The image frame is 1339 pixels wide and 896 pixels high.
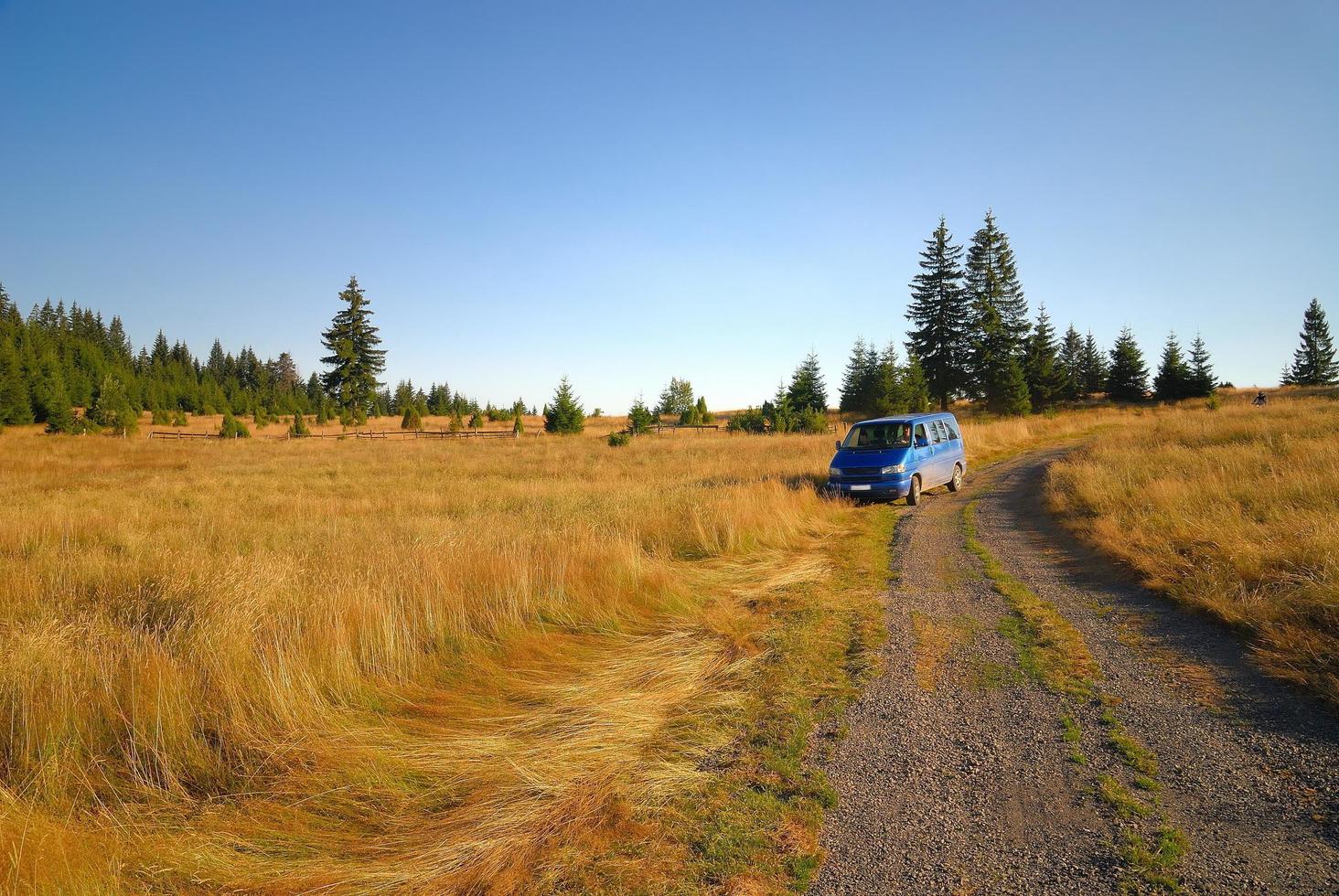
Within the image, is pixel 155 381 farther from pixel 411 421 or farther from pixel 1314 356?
pixel 1314 356

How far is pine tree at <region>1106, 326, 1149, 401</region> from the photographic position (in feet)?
176

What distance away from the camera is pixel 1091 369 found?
213ft

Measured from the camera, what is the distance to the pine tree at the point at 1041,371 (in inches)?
1964

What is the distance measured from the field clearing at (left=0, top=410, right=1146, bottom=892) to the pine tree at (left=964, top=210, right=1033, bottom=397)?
146ft

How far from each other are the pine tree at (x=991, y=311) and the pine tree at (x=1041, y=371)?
125cm

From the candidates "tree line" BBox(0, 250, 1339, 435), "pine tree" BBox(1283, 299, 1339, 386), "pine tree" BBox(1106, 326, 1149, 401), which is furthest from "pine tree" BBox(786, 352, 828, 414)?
"pine tree" BBox(1283, 299, 1339, 386)

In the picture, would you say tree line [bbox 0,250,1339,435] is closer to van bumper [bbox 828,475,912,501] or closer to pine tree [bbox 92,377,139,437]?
pine tree [bbox 92,377,139,437]

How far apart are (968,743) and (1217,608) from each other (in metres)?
3.96

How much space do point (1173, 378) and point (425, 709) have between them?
65.8 m

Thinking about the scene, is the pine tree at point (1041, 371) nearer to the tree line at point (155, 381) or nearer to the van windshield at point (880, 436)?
the van windshield at point (880, 436)

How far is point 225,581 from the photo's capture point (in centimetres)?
578

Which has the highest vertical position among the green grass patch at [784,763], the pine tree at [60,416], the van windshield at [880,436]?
the pine tree at [60,416]

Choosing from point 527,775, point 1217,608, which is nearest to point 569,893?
point 527,775

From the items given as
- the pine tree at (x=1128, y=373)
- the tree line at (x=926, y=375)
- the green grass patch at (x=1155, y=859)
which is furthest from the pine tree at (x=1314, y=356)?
the green grass patch at (x=1155, y=859)
